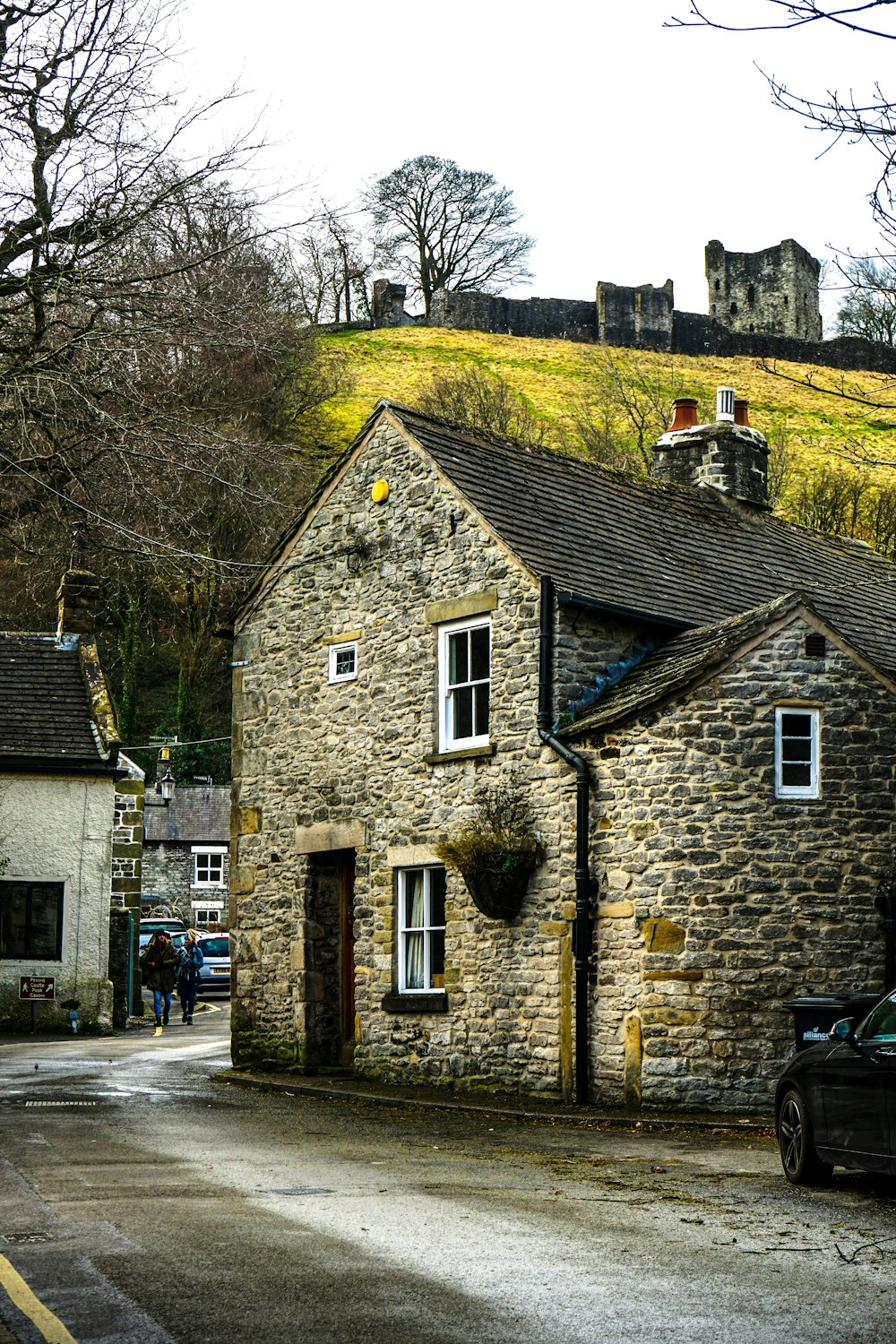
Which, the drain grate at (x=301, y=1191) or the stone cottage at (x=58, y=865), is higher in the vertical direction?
the stone cottage at (x=58, y=865)

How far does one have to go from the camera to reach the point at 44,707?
28.8 meters

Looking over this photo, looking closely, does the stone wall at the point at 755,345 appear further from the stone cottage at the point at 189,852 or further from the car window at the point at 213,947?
the car window at the point at 213,947

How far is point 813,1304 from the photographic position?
6836mm

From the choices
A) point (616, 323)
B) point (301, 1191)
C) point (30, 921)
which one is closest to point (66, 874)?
point (30, 921)

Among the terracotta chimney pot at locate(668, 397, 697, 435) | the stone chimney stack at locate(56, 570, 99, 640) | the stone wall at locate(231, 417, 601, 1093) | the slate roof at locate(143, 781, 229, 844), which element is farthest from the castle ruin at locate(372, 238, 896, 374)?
the stone wall at locate(231, 417, 601, 1093)

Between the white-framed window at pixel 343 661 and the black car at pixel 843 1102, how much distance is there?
10403mm

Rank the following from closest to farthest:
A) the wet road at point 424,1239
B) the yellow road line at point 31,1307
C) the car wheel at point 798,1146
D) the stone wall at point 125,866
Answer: the yellow road line at point 31,1307
the wet road at point 424,1239
the car wheel at point 798,1146
the stone wall at point 125,866

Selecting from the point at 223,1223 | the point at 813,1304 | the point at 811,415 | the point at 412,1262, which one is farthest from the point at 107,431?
the point at 811,415

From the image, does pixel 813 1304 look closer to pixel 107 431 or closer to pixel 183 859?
pixel 107 431

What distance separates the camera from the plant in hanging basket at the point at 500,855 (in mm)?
17062

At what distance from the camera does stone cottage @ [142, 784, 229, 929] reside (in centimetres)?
4819

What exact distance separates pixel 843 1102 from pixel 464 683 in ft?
31.3

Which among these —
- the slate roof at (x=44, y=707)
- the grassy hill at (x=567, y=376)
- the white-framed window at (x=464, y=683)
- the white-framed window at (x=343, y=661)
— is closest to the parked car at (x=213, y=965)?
the slate roof at (x=44, y=707)

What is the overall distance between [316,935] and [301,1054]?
4.86ft
